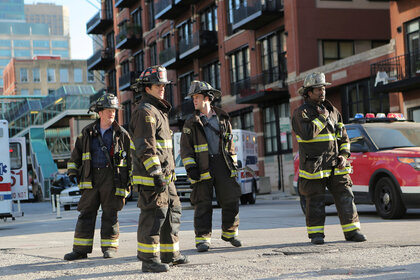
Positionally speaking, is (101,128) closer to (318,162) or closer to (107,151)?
(107,151)

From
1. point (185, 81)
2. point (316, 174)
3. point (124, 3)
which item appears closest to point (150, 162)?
point (316, 174)

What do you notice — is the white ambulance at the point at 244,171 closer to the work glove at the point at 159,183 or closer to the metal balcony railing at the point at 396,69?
the metal balcony railing at the point at 396,69

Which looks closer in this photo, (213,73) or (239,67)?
(239,67)

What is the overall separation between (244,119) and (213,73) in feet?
14.6

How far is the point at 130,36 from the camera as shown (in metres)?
52.2

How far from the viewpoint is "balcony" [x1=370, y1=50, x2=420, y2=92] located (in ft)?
86.9

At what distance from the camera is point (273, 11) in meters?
34.1

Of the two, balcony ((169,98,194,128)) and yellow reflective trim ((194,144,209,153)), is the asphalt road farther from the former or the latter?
balcony ((169,98,194,128))

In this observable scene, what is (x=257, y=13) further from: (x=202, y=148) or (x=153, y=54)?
(x=202, y=148)

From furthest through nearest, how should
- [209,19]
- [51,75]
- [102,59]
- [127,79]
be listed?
[51,75], [102,59], [127,79], [209,19]

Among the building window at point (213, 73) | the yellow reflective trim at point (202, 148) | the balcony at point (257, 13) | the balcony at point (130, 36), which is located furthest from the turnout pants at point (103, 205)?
the balcony at point (130, 36)

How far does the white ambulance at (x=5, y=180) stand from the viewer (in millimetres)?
17984

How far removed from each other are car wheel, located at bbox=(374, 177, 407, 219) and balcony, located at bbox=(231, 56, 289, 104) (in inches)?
858

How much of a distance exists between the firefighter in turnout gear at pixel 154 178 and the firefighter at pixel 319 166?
6.86ft
